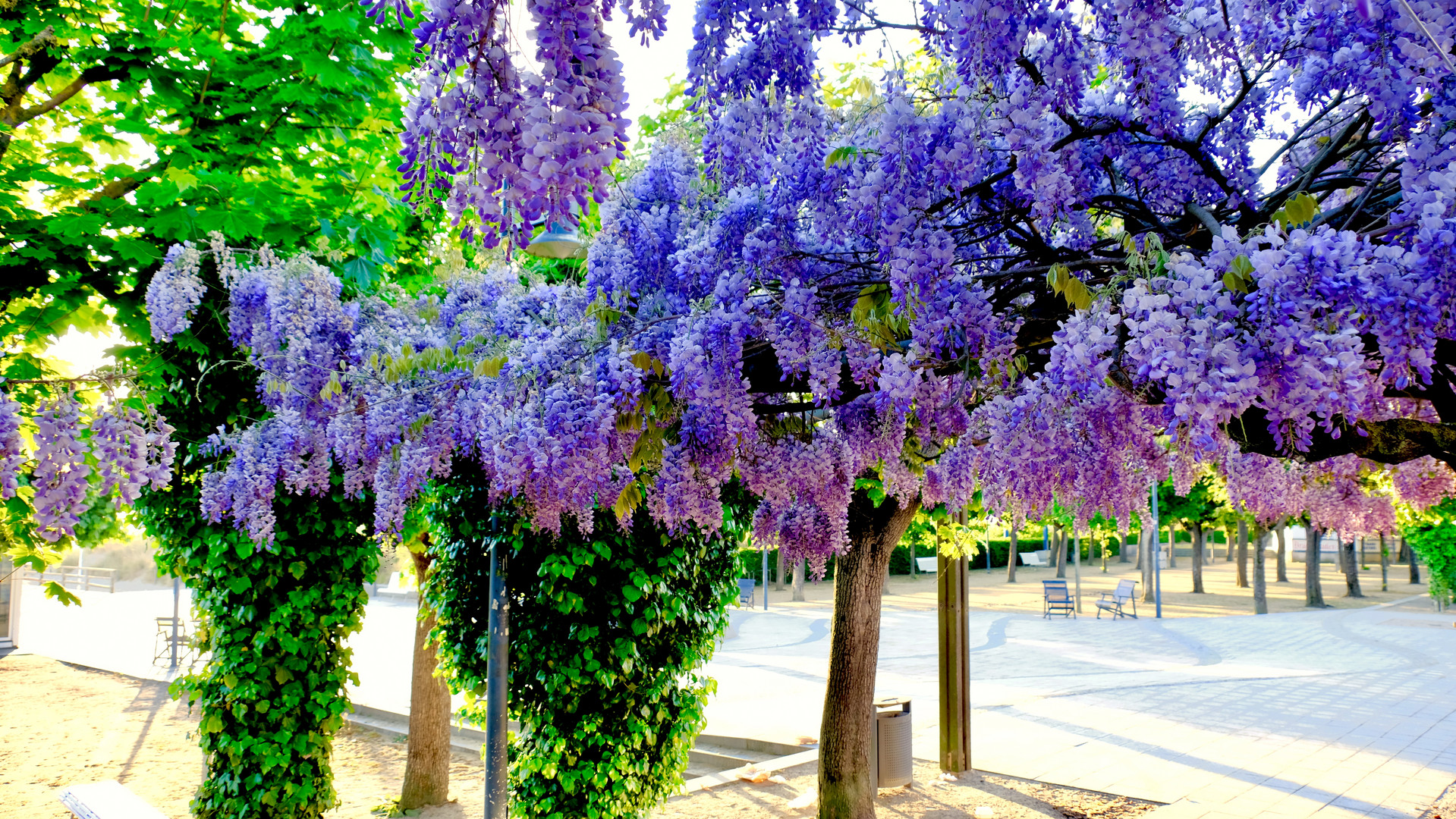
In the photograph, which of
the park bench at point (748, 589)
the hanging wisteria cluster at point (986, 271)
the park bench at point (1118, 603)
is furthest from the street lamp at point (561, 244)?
the park bench at point (1118, 603)

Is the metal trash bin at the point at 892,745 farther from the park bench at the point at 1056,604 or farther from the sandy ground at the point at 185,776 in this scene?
the park bench at the point at 1056,604

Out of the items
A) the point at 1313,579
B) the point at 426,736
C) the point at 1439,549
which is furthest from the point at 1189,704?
the point at 1313,579

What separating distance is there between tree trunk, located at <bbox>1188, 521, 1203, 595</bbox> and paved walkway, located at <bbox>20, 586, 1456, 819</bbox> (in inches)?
243

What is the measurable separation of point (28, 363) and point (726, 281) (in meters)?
4.92

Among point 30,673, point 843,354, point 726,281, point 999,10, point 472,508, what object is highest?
point 999,10

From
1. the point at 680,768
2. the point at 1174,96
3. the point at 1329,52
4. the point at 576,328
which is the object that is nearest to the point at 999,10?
the point at 1174,96

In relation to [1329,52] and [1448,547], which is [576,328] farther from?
→ [1448,547]

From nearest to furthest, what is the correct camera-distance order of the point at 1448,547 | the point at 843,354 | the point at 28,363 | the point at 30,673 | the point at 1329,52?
the point at 1329,52 → the point at 843,354 → the point at 28,363 → the point at 30,673 → the point at 1448,547

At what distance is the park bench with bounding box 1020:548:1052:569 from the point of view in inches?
1615

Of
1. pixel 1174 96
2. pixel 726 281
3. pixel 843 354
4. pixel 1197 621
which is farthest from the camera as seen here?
pixel 1197 621

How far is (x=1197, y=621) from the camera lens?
21.1 m

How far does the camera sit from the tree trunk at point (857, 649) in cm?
695

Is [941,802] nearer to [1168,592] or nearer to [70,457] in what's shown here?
[70,457]

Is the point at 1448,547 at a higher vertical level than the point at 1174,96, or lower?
lower
